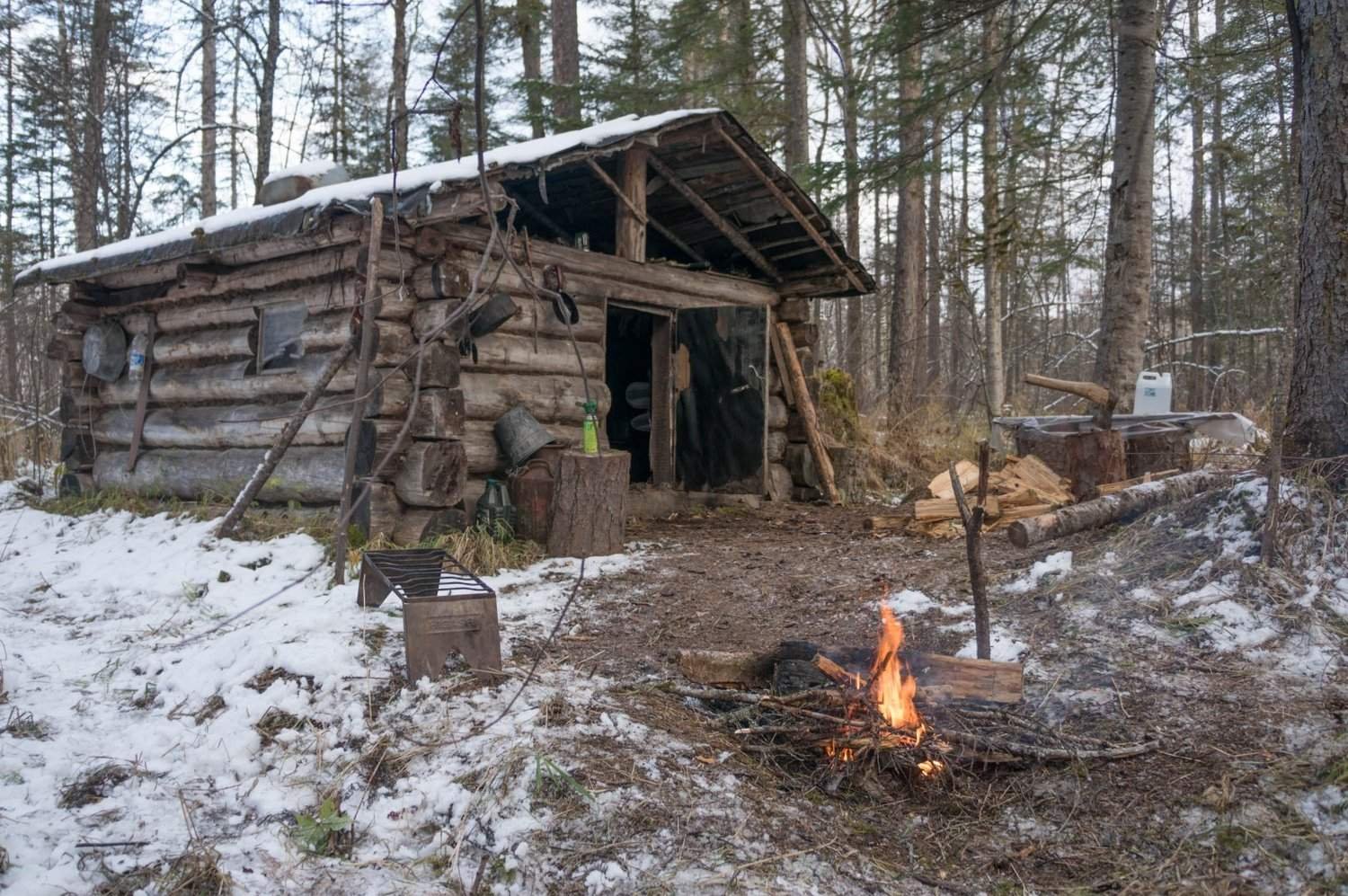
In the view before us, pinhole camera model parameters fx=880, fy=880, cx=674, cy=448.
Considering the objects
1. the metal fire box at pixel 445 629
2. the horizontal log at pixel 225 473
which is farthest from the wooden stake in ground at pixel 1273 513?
the horizontal log at pixel 225 473

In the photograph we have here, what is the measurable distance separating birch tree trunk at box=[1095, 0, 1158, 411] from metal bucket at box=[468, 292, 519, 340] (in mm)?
5622

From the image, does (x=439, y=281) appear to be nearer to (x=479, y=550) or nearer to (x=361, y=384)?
(x=361, y=384)

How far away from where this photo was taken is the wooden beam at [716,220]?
8617 mm

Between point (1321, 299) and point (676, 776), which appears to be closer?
point (676, 776)

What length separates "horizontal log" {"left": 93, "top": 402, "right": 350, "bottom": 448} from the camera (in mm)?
7277

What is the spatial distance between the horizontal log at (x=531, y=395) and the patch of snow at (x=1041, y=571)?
4020 millimetres

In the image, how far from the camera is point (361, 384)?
234 inches

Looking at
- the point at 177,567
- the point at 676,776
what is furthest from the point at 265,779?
the point at 177,567

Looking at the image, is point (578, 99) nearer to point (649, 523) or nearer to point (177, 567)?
point (649, 523)

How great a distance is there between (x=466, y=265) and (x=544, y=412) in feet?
4.96

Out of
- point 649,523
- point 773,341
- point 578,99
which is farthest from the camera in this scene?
point 578,99

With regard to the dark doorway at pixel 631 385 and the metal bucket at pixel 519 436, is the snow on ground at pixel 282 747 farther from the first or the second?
the dark doorway at pixel 631 385

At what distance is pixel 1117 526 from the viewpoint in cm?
551

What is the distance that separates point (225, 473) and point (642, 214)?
4.57 metres
